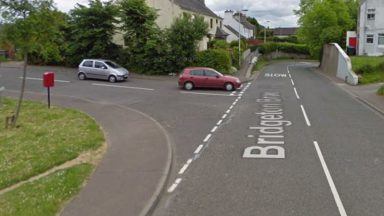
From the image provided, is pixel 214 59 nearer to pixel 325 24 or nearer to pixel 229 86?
pixel 229 86

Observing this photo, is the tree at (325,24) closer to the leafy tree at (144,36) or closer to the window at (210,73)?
the leafy tree at (144,36)

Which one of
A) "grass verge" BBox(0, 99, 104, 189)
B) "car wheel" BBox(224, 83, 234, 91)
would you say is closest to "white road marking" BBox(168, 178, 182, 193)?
"grass verge" BBox(0, 99, 104, 189)

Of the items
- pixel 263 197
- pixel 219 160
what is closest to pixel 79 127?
pixel 219 160

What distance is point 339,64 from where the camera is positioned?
121 feet

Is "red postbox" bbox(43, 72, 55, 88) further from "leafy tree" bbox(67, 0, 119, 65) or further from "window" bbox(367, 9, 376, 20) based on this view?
"window" bbox(367, 9, 376, 20)

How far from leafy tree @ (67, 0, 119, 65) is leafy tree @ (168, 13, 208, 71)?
5759 mm

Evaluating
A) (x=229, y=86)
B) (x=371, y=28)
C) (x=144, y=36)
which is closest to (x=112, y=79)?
(x=144, y=36)

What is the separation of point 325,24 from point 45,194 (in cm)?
5121

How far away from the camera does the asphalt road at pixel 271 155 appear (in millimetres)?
7141

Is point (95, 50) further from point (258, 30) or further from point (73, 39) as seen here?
point (258, 30)

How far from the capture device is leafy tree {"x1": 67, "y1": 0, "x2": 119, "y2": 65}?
34.7 metres

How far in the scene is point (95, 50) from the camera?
115 feet

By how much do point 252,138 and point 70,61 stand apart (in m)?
28.5

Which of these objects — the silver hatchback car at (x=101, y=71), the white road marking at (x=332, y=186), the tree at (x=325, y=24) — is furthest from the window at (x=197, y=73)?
the tree at (x=325, y=24)
